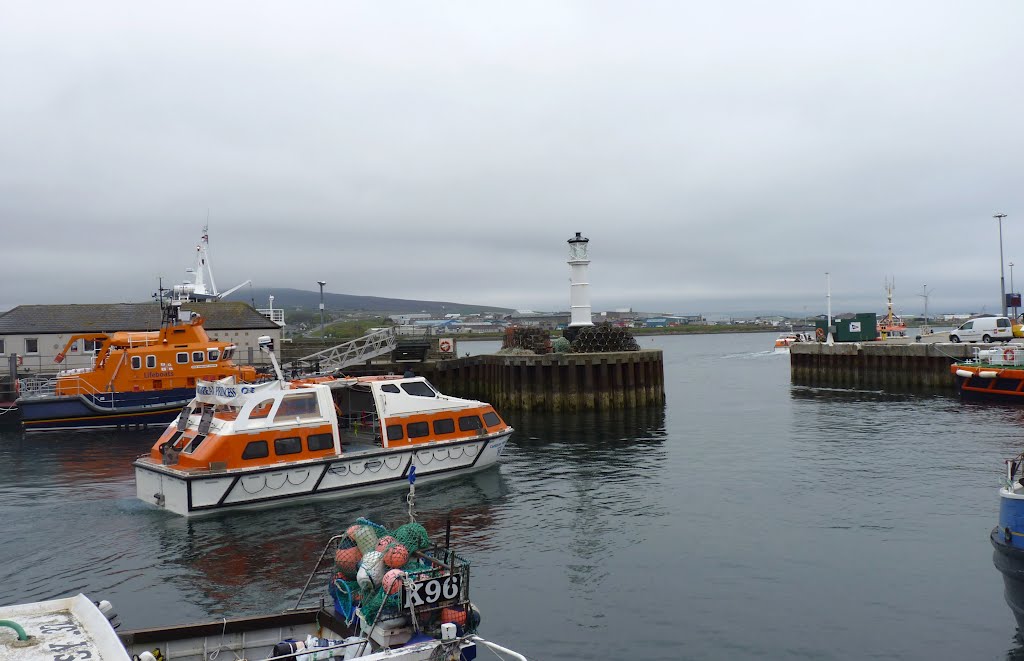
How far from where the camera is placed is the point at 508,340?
52781 millimetres

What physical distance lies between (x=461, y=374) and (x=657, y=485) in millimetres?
26049

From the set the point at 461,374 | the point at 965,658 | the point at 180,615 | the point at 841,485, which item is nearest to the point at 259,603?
the point at 180,615

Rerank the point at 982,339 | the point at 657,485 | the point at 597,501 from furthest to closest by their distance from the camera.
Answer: the point at 982,339
the point at 657,485
the point at 597,501

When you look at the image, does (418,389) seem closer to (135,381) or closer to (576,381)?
(576,381)

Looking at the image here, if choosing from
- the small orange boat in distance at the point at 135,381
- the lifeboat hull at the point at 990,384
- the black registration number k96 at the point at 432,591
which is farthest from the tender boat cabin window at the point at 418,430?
the lifeboat hull at the point at 990,384

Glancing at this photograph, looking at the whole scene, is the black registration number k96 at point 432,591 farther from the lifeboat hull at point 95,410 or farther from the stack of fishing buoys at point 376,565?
the lifeboat hull at point 95,410

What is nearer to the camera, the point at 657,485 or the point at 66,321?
the point at 657,485

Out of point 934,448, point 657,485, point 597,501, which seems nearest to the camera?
point 597,501

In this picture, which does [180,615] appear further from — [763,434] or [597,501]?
[763,434]

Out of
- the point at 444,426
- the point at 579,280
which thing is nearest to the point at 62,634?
the point at 444,426

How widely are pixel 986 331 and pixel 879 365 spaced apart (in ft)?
33.9

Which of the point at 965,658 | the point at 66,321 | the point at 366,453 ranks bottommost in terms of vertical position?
the point at 965,658

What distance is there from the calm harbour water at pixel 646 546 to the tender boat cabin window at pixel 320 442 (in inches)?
65.0

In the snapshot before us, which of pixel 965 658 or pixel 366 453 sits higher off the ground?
pixel 366 453
